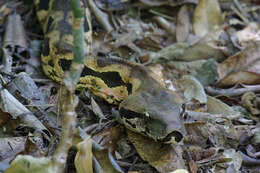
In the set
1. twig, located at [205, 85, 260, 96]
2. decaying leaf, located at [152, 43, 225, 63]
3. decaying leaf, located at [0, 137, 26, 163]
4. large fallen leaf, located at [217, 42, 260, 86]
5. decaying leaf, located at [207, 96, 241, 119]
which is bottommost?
decaying leaf, located at [0, 137, 26, 163]

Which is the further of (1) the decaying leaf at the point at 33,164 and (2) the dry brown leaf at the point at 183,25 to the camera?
(2) the dry brown leaf at the point at 183,25

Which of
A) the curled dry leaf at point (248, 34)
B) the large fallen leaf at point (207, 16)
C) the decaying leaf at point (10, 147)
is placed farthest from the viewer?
the large fallen leaf at point (207, 16)

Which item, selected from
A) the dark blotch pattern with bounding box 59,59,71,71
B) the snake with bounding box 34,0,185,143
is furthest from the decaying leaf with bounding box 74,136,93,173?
the dark blotch pattern with bounding box 59,59,71,71

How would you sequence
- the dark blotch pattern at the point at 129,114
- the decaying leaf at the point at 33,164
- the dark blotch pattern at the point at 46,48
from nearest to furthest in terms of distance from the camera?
1. the decaying leaf at the point at 33,164
2. the dark blotch pattern at the point at 129,114
3. the dark blotch pattern at the point at 46,48

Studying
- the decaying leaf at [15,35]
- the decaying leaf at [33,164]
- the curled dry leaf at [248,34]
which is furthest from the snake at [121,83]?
the curled dry leaf at [248,34]

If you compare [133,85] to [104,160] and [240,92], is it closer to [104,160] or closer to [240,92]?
[104,160]

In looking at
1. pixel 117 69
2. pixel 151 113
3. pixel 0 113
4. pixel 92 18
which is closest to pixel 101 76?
pixel 117 69

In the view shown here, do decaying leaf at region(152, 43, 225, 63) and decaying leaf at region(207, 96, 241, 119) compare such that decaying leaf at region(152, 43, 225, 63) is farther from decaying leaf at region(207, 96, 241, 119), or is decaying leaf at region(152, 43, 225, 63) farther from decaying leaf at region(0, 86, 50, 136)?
decaying leaf at region(0, 86, 50, 136)

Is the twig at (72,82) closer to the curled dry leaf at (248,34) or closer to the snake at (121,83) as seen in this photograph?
the snake at (121,83)
